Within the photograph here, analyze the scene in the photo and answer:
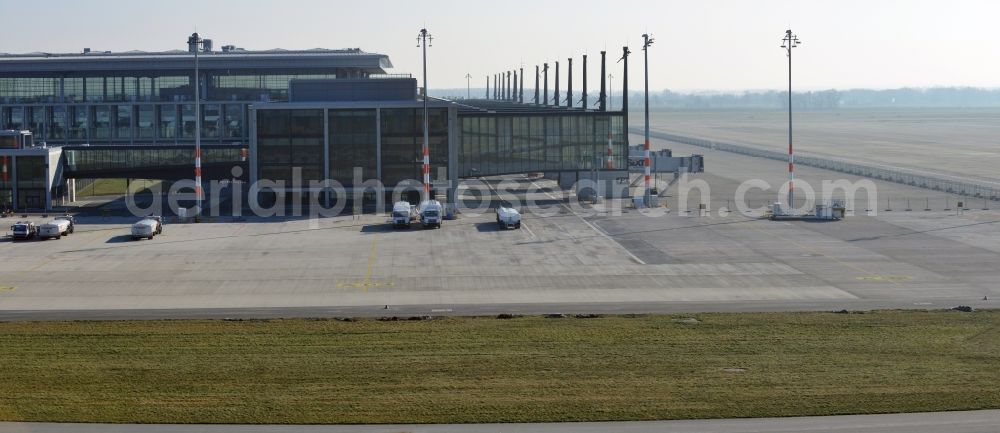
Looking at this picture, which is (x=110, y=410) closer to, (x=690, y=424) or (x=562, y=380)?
(x=562, y=380)

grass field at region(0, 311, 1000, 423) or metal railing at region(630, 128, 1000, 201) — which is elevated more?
metal railing at region(630, 128, 1000, 201)

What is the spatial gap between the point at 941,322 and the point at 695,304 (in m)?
11.4

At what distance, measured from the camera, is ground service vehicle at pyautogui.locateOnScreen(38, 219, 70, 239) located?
8288 cm

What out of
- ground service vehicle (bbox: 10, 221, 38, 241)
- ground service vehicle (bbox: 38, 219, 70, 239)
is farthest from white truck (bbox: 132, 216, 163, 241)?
ground service vehicle (bbox: 10, 221, 38, 241)

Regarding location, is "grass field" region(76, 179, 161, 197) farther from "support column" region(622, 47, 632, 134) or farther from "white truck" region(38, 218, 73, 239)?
"support column" region(622, 47, 632, 134)

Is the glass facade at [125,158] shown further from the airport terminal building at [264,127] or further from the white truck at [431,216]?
the white truck at [431,216]

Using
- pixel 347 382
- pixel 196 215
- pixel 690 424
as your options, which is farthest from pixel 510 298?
pixel 196 215

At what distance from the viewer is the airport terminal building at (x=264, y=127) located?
103m

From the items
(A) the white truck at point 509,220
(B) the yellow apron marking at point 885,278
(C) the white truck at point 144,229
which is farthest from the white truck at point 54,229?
(B) the yellow apron marking at point 885,278

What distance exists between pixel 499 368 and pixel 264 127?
→ 212 ft

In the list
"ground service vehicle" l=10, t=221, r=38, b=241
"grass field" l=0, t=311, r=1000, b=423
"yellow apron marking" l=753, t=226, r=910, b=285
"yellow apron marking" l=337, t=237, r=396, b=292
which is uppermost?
"ground service vehicle" l=10, t=221, r=38, b=241

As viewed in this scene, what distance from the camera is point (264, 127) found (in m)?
103

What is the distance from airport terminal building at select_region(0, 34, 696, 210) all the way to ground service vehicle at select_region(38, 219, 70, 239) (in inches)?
737

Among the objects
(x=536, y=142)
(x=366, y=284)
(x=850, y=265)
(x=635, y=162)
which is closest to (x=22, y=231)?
(x=366, y=284)
